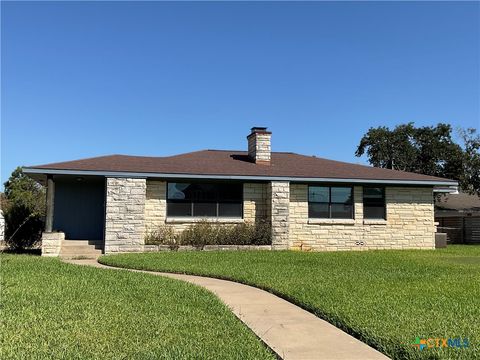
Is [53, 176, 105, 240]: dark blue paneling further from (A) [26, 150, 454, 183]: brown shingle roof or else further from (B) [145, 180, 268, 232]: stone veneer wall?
(B) [145, 180, 268, 232]: stone veneer wall

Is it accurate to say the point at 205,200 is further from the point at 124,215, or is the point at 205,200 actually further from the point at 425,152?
the point at 425,152

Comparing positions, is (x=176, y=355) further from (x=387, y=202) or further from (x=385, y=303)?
(x=387, y=202)

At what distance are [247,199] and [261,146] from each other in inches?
117

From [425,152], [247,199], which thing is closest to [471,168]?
[425,152]

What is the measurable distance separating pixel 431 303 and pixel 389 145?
36703 mm

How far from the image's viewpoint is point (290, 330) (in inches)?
240

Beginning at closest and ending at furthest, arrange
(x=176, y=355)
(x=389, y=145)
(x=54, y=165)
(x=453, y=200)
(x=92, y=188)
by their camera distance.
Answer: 1. (x=176, y=355)
2. (x=54, y=165)
3. (x=92, y=188)
4. (x=453, y=200)
5. (x=389, y=145)

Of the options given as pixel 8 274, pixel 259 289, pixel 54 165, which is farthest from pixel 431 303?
pixel 54 165

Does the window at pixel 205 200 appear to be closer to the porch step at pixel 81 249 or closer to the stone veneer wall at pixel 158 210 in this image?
the stone veneer wall at pixel 158 210

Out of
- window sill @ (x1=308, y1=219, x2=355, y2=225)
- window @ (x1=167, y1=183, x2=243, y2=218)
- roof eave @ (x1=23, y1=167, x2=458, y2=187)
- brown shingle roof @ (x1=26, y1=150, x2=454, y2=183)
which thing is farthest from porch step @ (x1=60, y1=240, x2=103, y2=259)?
window sill @ (x1=308, y1=219, x2=355, y2=225)

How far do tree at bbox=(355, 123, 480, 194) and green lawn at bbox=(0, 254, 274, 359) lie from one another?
34.6 metres

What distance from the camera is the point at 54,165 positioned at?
17.3m

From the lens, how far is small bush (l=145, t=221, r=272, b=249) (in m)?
18.2

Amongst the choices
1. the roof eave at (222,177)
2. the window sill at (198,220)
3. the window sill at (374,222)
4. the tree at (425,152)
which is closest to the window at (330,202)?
the window sill at (374,222)
